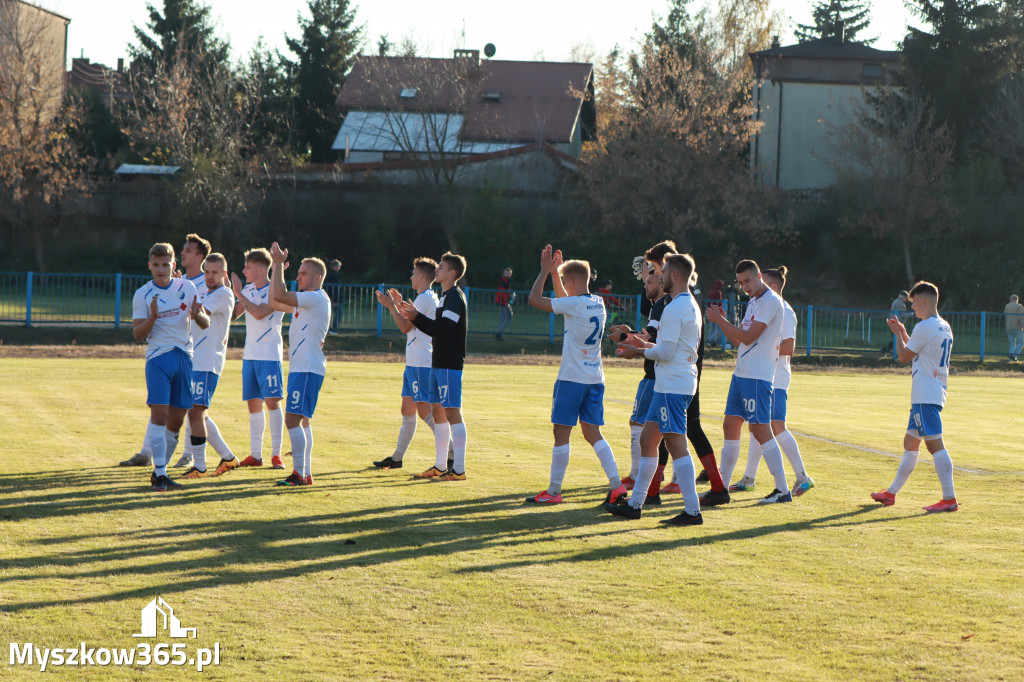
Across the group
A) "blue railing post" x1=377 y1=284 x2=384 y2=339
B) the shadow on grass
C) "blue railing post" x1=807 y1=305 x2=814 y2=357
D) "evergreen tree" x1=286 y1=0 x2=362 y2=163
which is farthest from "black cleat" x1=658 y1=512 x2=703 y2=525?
"evergreen tree" x1=286 y1=0 x2=362 y2=163

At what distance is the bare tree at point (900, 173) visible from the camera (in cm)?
4453

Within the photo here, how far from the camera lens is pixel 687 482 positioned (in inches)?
318

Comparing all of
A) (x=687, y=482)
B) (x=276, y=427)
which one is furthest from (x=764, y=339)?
(x=276, y=427)

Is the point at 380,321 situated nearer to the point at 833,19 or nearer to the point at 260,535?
the point at 260,535

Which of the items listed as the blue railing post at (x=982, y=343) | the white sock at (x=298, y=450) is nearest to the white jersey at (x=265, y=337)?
the white sock at (x=298, y=450)

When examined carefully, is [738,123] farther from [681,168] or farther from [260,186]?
[260,186]

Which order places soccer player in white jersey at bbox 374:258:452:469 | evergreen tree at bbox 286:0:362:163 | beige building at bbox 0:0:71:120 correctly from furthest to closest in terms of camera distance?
evergreen tree at bbox 286:0:362:163
beige building at bbox 0:0:71:120
soccer player in white jersey at bbox 374:258:452:469

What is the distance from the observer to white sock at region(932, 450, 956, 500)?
891 centimetres

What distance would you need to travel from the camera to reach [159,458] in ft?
29.8

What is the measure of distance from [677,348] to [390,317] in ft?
77.2

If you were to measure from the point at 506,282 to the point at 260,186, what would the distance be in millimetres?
18863

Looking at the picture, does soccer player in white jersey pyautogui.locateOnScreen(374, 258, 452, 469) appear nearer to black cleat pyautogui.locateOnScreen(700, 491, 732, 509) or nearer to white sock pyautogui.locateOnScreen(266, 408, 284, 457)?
white sock pyautogui.locateOnScreen(266, 408, 284, 457)

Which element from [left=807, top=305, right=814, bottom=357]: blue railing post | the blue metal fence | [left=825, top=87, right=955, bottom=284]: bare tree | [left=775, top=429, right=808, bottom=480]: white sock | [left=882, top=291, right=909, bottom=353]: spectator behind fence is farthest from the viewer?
[left=825, top=87, right=955, bottom=284]: bare tree

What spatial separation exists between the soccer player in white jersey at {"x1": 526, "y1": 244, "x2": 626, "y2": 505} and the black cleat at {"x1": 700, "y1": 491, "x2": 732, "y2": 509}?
83 cm
